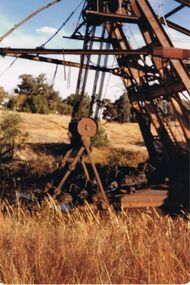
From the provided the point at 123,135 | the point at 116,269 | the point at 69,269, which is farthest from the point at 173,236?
the point at 123,135

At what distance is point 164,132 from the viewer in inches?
555

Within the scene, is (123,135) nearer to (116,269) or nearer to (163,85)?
(163,85)

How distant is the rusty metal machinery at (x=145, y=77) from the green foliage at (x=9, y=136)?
9.70m

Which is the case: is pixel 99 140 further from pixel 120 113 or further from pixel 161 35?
pixel 161 35

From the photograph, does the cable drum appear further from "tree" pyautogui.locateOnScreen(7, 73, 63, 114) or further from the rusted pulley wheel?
"tree" pyautogui.locateOnScreen(7, 73, 63, 114)

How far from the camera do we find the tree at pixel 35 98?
Answer: 1492 inches

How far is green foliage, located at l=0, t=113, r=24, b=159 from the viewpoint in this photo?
72.6ft

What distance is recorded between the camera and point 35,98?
3947 centimetres

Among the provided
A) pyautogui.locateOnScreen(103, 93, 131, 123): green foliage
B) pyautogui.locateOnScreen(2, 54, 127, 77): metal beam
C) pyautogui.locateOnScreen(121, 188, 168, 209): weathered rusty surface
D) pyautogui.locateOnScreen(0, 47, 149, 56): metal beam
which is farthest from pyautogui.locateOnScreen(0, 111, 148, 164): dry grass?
pyautogui.locateOnScreen(0, 47, 149, 56): metal beam

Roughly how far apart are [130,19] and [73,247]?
32.9 feet

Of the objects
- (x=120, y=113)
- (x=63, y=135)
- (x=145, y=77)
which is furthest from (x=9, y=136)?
(x=120, y=113)

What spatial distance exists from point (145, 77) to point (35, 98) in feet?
87.2

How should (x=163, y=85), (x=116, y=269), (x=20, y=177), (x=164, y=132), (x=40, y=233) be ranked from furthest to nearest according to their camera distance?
(x=20, y=177)
(x=164, y=132)
(x=163, y=85)
(x=40, y=233)
(x=116, y=269)

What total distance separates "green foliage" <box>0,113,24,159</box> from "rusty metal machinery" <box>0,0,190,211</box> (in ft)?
31.8
